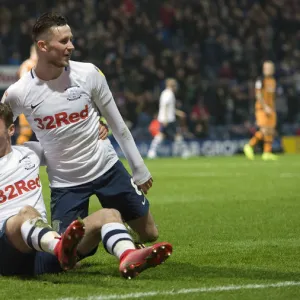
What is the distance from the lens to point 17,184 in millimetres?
5848

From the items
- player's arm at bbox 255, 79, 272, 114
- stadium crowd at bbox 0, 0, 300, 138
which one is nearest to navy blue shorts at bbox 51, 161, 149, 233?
player's arm at bbox 255, 79, 272, 114

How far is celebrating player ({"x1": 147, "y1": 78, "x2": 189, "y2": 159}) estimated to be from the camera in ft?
81.5

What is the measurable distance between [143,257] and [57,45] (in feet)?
5.72

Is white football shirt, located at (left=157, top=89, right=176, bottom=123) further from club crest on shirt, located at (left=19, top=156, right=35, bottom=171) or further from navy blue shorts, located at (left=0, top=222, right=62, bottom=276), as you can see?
navy blue shorts, located at (left=0, top=222, right=62, bottom=276)

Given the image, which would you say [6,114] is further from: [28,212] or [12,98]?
[28,212]

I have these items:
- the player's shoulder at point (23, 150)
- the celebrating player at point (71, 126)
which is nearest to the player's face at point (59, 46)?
the celebrating player at point (71, 126)

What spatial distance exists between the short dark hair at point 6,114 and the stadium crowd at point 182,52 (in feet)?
59.2

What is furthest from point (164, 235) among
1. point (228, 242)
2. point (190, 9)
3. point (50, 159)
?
point (190, 9)

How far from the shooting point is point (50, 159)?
643 centimetres

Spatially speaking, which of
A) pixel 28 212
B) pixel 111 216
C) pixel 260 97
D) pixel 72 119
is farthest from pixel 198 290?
pixel 260 97

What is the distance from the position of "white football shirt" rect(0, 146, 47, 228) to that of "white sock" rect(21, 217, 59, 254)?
0.99 feet

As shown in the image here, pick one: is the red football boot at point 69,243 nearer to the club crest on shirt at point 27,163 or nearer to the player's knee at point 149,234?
the club crest on shirt at point 27,163

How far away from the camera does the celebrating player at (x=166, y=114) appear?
81.5 feet

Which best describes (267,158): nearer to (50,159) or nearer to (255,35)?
(255,35)
